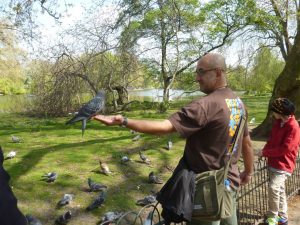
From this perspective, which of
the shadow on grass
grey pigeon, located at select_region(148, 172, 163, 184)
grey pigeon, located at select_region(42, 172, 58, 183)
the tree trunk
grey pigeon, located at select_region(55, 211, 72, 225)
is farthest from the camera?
the tree trunk

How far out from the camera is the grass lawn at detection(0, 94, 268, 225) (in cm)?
549

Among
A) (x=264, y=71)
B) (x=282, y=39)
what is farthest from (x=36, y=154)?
(x=264, y=71)

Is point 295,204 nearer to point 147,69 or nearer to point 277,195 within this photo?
point 277,195

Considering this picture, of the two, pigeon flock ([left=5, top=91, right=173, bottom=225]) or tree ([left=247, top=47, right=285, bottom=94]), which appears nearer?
pigeon flock ([left=5, top=91, right=173, bottom=225])

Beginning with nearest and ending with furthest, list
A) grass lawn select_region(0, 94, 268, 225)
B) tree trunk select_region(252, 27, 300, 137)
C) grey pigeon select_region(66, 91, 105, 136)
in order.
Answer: grey pigeon select_region(66, 91, 105, 136)
grass lawn select_region(0, 94, 268, 225)
tree trunk select_region(252, 27, 300, 137)

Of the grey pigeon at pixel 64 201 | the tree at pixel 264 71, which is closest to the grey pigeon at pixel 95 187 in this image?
the grey pigeon at pixel 64 201

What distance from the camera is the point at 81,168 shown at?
734cm

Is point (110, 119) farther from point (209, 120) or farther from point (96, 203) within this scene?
point (96, 203)

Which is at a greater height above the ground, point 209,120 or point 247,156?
point 209,120

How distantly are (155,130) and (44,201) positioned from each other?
405cm

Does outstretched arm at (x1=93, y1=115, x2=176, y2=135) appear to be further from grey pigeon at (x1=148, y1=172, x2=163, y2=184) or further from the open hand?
grey pigeon at (x1=148, y1=172, x2=163, y2=184)

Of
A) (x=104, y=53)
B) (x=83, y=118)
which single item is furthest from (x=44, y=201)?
(x=104, y=53)

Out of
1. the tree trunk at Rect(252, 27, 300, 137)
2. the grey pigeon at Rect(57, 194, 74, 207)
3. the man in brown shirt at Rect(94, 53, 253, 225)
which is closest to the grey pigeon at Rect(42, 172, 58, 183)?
the grey pigeon at Rect(57, 194, 74, 207)

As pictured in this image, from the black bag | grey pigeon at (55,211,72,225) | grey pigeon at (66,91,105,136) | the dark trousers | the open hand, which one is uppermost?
grey pigeon at (66,91,105,136)
